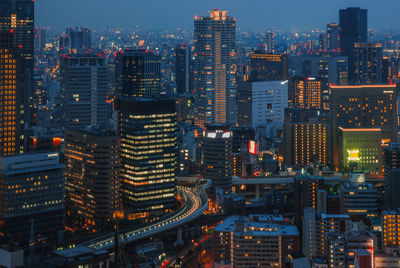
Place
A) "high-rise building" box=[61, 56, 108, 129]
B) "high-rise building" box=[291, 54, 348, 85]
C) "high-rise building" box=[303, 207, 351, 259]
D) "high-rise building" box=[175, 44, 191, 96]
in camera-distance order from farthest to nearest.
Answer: "high-rise building" box=[291, 54, 348, 85], "high-rise building" box=[175, 44, 191, 96], "high-rise building" box=[61, 56, 108, 129], "high-rise building" box=[303, 207, 351, 259]

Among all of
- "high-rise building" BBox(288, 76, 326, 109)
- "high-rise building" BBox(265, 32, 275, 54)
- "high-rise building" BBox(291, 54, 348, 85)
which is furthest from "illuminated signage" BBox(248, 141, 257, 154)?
"high-rise building" BBox(265, 32, 275, 54)

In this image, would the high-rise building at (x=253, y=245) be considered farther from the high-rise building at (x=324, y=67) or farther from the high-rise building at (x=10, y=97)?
the high-rise building at (x=324, y=67)

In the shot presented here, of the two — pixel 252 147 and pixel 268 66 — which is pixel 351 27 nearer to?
pixel 268 66

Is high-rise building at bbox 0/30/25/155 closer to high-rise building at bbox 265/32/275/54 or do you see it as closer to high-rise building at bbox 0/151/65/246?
high-rise building at bbox 0/151/65/246

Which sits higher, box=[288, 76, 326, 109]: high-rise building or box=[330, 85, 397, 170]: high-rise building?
box=[288, 76, 326, 109]: high-rise building

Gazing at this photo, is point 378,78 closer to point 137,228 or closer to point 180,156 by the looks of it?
point 180,156
